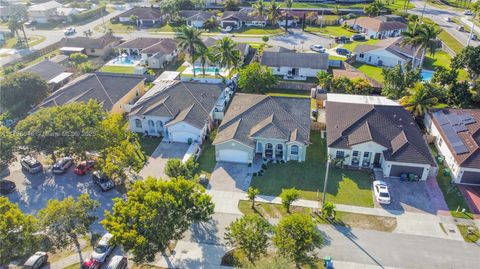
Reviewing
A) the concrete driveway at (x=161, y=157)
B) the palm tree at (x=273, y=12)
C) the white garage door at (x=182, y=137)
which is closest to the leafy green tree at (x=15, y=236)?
the concrete driveway at (x=161, y=157)

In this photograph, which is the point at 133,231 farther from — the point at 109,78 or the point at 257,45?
the point at 257,45

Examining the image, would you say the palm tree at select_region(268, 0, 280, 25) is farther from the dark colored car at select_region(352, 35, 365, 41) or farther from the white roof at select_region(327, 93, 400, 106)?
the white roof at select_region(327, 93, 400, 106)

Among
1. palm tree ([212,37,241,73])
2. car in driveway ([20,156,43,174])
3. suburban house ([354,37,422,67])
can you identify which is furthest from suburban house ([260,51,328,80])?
car in driveway ([20,156,43,174])

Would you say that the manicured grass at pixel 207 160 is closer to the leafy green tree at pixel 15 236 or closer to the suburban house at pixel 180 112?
the suburban house at pixel 180 112

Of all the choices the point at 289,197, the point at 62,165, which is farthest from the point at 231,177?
the point at 62,165

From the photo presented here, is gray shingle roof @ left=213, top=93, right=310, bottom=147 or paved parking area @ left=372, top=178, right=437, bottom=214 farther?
gray shingle roof @ left=213, top=93, right=310, bottom=147

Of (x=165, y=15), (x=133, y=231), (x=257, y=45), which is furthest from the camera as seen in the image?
(x=165, y=15)

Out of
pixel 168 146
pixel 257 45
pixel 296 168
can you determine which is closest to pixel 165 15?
pixel 257 45
